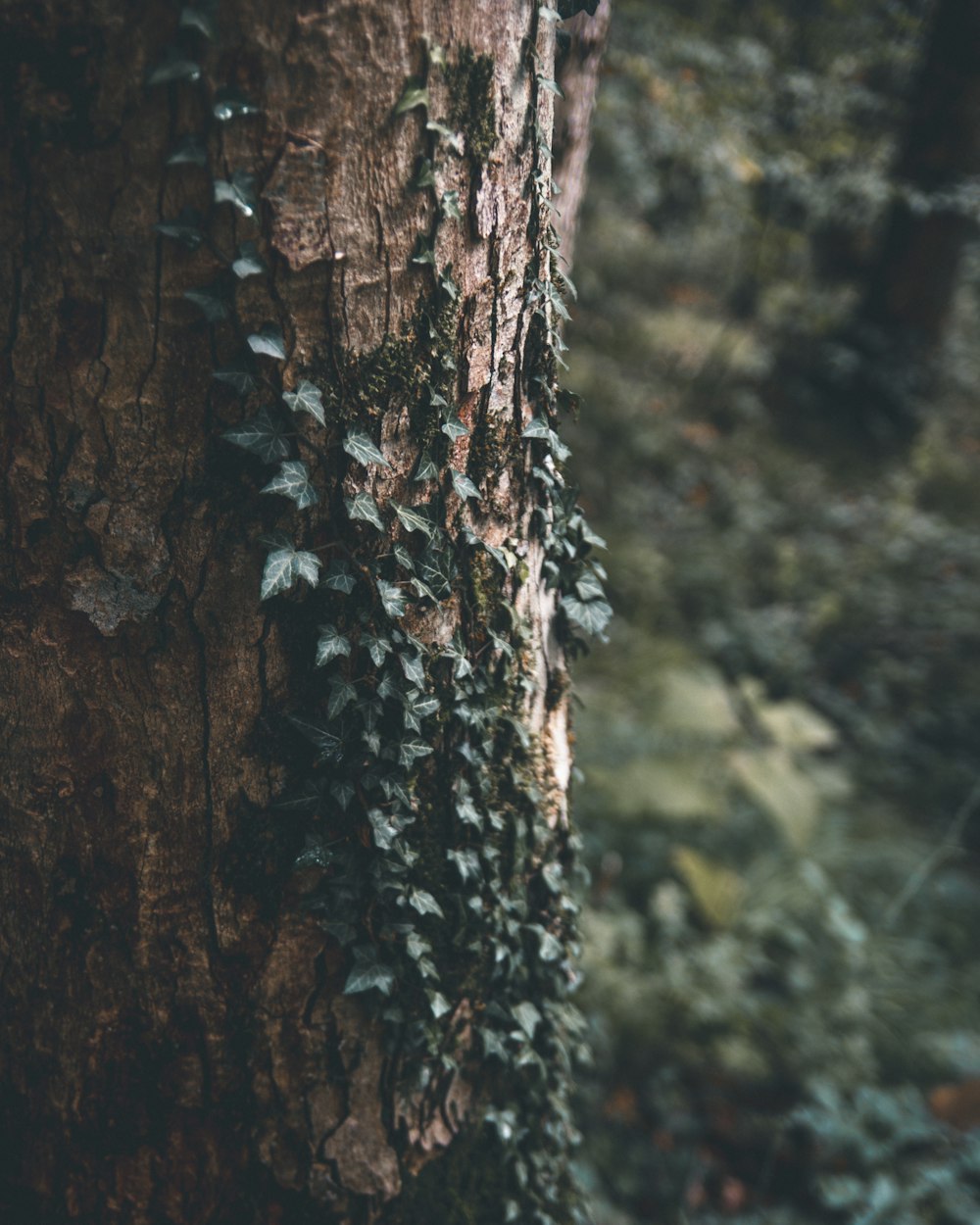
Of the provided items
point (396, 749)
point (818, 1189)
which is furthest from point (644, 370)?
point (396, 749)

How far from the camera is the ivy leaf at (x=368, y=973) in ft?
3.69

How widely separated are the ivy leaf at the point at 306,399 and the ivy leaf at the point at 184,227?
0.58ft

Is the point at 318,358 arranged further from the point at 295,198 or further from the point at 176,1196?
the point at 176,1196

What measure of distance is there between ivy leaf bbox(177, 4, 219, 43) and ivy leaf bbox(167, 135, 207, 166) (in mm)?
90

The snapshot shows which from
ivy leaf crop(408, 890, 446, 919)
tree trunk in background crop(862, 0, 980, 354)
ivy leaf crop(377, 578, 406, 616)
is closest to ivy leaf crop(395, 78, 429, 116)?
ivy leaf crop(377, 578, 406, 616)

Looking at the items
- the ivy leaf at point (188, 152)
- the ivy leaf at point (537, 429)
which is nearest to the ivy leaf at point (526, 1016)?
the ivy leaf at point (537, 429)

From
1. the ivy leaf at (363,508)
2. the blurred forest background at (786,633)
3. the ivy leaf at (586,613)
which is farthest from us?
the blurred forest background at (786,633)

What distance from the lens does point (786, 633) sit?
5395 mm

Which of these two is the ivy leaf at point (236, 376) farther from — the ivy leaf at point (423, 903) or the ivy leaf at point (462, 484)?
the ivy leaf at point (423, 903)

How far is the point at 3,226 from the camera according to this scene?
2.61 ft

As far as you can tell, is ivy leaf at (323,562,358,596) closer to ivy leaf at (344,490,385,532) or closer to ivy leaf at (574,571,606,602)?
ivy leaf at (344,490,385,532)

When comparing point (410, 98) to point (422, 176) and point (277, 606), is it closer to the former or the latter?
point (422, 176)

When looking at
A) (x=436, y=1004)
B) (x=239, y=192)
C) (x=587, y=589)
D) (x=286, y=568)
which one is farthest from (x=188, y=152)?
(x=436, y=1004)

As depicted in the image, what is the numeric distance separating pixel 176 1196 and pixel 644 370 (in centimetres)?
792
